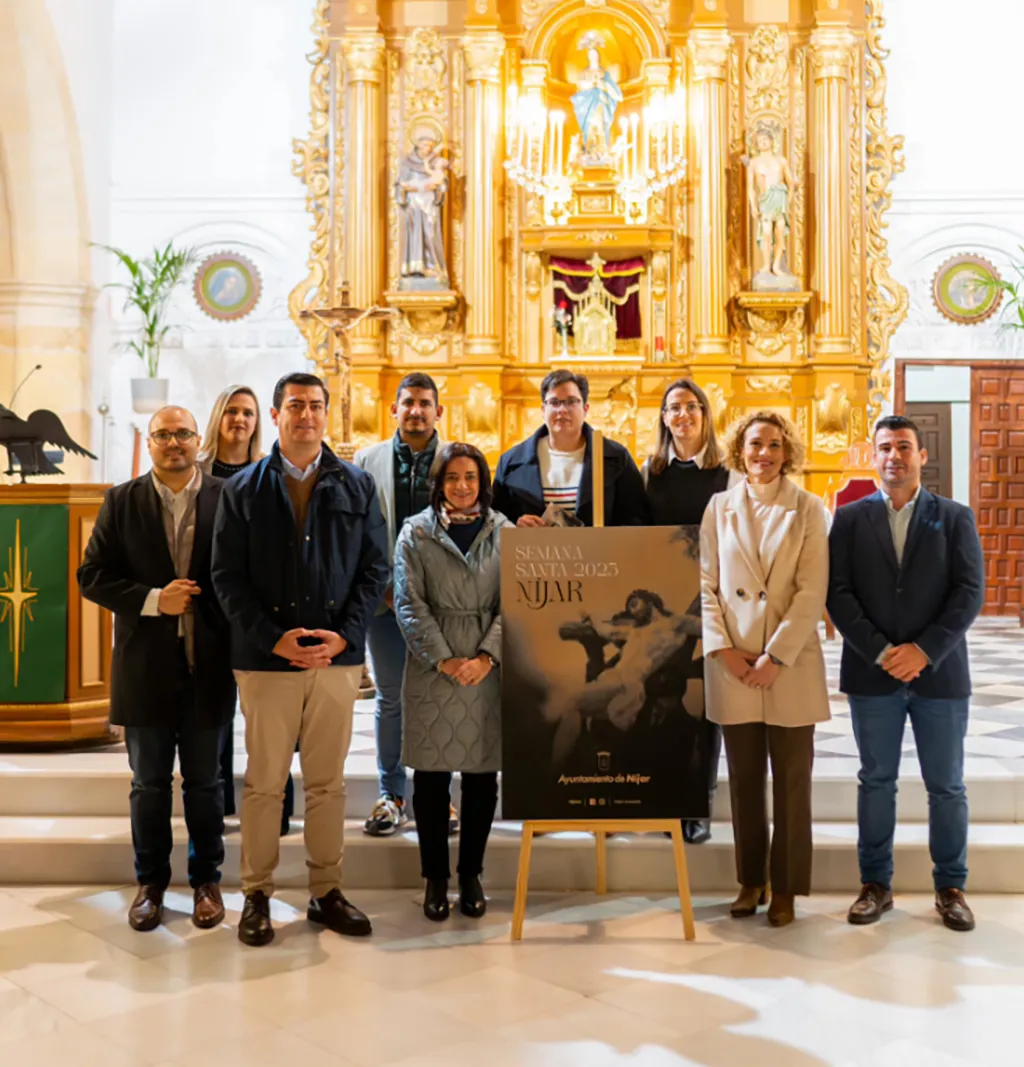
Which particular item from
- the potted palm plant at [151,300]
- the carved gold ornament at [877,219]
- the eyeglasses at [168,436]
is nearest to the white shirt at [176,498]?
the eyeglasses at [168,436]

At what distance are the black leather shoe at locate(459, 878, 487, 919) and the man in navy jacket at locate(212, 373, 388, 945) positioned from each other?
30cm

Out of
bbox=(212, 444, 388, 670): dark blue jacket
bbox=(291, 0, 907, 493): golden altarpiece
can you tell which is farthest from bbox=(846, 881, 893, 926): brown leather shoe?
bbox=(291, 0, 907, 493): golden altarpiece

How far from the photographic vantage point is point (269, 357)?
10.7 meters

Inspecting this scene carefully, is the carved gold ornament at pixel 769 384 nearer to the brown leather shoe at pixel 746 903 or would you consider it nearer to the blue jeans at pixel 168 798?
the brown leather shoe at pixel 746 903

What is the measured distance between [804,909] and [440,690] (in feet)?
4.07

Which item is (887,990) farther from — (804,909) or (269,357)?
(269,357)

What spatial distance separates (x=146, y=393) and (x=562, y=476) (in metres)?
7.33

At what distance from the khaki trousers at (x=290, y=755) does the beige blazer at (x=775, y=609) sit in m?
1.03

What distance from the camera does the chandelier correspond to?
9.73 meters

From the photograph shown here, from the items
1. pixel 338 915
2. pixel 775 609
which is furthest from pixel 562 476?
pixel 338 915

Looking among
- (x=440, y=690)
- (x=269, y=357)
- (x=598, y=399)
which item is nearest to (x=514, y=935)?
(x=440, y=690)

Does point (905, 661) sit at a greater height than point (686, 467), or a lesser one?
lesser

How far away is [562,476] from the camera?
3.81 metres

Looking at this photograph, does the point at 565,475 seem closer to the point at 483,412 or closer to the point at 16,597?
the point at 16,597
